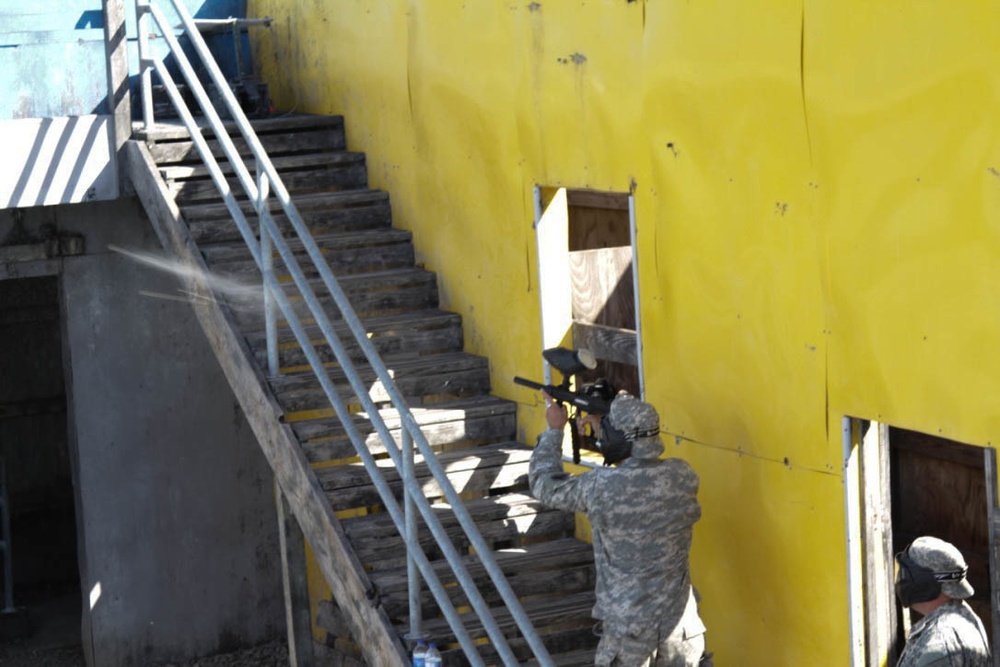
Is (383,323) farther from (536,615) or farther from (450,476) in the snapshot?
(536,615)

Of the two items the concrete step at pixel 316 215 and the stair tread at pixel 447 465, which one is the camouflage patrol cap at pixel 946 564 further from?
the concrete step at pixel 316 215

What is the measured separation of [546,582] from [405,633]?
81 centimetres

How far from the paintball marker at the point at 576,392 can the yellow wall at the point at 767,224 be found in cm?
44

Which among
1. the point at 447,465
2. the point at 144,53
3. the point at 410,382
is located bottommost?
the point at 447,465

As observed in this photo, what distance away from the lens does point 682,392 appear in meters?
6.59

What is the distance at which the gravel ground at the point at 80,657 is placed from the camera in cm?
1104

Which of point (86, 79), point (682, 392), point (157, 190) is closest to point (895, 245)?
point (682, 392)

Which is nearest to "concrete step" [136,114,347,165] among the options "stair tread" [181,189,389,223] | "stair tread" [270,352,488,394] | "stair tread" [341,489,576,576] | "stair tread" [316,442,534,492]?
"stair tread" [181,189,389,223]

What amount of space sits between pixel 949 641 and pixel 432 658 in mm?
2356

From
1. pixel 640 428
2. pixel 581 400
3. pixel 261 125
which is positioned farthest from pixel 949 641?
pixel 261 125

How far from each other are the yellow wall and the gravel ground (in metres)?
4.03

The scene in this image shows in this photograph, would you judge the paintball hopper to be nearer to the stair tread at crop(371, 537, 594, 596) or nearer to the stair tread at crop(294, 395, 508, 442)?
the stair tread at crop(371, 537, 594, 596)

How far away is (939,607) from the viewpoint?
15.9 feet

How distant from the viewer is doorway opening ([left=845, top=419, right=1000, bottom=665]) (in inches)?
217
